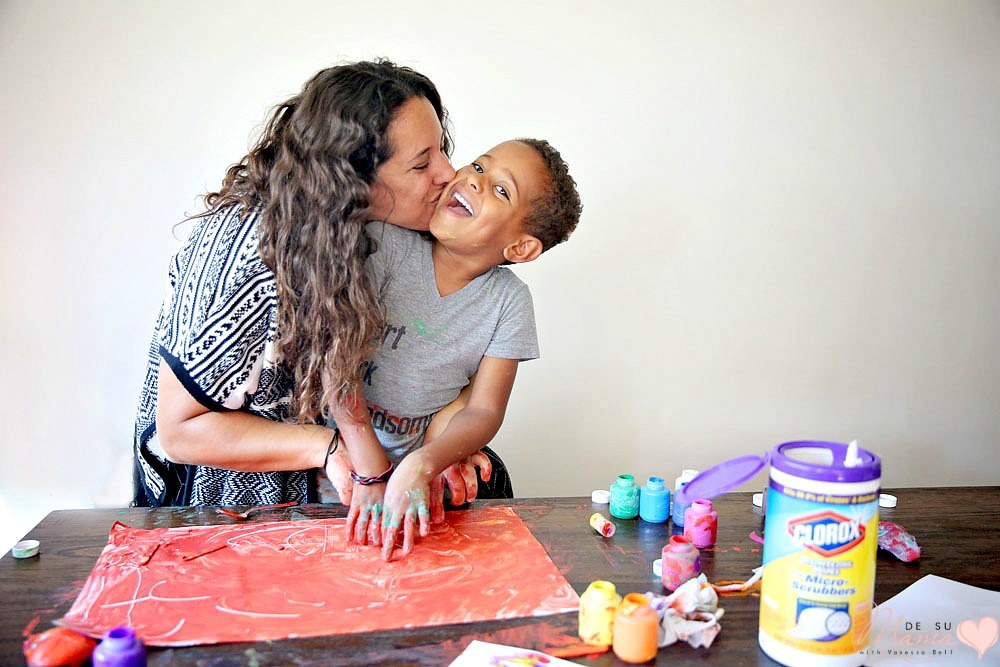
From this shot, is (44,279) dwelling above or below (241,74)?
below

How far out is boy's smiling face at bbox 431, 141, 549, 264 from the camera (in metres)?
1.43

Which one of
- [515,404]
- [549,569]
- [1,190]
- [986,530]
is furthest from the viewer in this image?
[515,404]

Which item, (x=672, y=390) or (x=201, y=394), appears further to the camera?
(x=672, y=390)

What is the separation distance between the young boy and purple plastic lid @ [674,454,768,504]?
60 centimetres

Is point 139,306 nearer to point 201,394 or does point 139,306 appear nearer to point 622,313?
point 201,394

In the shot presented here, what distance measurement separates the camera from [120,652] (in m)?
0.79

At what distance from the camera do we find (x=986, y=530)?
1.24 m

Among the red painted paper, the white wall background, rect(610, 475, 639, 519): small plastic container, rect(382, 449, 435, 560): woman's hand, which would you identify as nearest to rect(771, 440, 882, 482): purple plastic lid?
the red painted paper

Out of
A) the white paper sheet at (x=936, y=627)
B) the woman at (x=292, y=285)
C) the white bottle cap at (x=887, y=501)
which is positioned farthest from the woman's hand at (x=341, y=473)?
the white bottle cap at (x=887, y=501)

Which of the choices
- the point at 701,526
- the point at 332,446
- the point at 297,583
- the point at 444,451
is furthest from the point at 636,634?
the point at 332,446

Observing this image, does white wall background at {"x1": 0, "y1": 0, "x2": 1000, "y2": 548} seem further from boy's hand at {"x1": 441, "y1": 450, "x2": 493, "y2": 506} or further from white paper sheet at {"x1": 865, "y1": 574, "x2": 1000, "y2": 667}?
white paper sheet at {"x1": 865, "y1": 574, "x2": 1000, "y2": 667}

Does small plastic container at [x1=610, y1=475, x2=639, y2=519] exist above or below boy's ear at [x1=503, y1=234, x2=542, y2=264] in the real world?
below

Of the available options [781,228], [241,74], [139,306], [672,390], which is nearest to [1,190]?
[139,306]

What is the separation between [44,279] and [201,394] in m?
0.95
